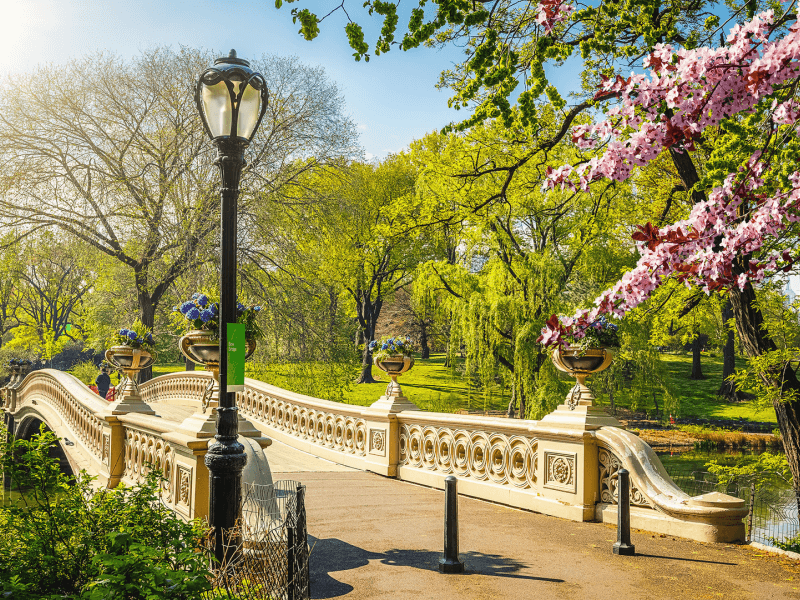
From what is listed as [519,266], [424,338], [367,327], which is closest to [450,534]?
[519,266]

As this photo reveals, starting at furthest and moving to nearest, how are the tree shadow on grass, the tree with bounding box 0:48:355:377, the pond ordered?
the tree with bounding box 0:48:355:377 < the pond < the tree shadow on grass

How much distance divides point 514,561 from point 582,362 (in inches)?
129

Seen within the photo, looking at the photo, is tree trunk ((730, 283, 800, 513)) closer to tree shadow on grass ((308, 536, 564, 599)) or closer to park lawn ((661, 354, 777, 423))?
tree shadow on grass ((308, 536, 564, 599))

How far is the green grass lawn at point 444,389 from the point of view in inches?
874

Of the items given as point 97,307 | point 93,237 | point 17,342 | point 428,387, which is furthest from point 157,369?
point 93,237

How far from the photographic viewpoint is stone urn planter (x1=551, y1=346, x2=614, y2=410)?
8633 mm

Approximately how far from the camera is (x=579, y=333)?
7.89 m

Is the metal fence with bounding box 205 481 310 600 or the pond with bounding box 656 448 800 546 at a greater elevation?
the metal fence with bounding box 205 481 310 600

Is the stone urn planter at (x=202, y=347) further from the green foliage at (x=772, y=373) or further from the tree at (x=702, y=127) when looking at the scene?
the green foliage at (x=772, y=373)

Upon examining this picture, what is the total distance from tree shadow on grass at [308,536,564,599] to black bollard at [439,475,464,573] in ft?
0.44

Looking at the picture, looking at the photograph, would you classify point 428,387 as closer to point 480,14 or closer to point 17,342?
point 17,342

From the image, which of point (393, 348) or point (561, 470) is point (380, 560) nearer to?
point (561, 470)

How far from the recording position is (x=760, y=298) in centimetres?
912

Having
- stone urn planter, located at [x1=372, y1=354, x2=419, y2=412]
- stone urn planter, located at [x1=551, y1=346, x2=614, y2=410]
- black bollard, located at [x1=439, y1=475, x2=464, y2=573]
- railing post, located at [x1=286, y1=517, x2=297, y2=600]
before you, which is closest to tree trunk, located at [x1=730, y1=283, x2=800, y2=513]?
stone urn planter, located at [x1=551, y1=346, x2=614, y2=410]
